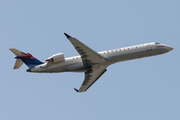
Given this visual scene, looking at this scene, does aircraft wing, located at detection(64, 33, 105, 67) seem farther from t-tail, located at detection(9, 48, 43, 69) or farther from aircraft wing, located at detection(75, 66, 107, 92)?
t-tail, located at detection(9, 48, 43, 69)

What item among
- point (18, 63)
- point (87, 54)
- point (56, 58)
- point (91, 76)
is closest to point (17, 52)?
point (18, 63)

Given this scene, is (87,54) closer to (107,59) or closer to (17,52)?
(107,59)

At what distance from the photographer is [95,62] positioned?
4372 cm

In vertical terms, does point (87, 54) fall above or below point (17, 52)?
below

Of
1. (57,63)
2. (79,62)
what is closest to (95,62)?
(79,62)

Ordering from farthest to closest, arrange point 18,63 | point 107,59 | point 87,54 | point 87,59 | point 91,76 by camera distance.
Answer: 1. point 91,76
2. point 18,63
3. point 107,59
4. point 87,59
5. point 87,54

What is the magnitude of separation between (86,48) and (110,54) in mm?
4181

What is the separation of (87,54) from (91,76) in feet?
20.4

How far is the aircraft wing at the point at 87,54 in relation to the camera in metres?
40.8

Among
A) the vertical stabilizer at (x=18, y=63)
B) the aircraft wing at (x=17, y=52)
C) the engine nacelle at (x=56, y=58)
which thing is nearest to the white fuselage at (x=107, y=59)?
the engine nacelle at (x=56, y=58)

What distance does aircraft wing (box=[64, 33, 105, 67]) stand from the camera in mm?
40806

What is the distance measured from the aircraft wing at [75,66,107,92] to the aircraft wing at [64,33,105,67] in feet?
7.47

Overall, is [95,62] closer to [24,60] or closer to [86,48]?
[86,48]

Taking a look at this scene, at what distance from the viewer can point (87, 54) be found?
4244 centimetres
